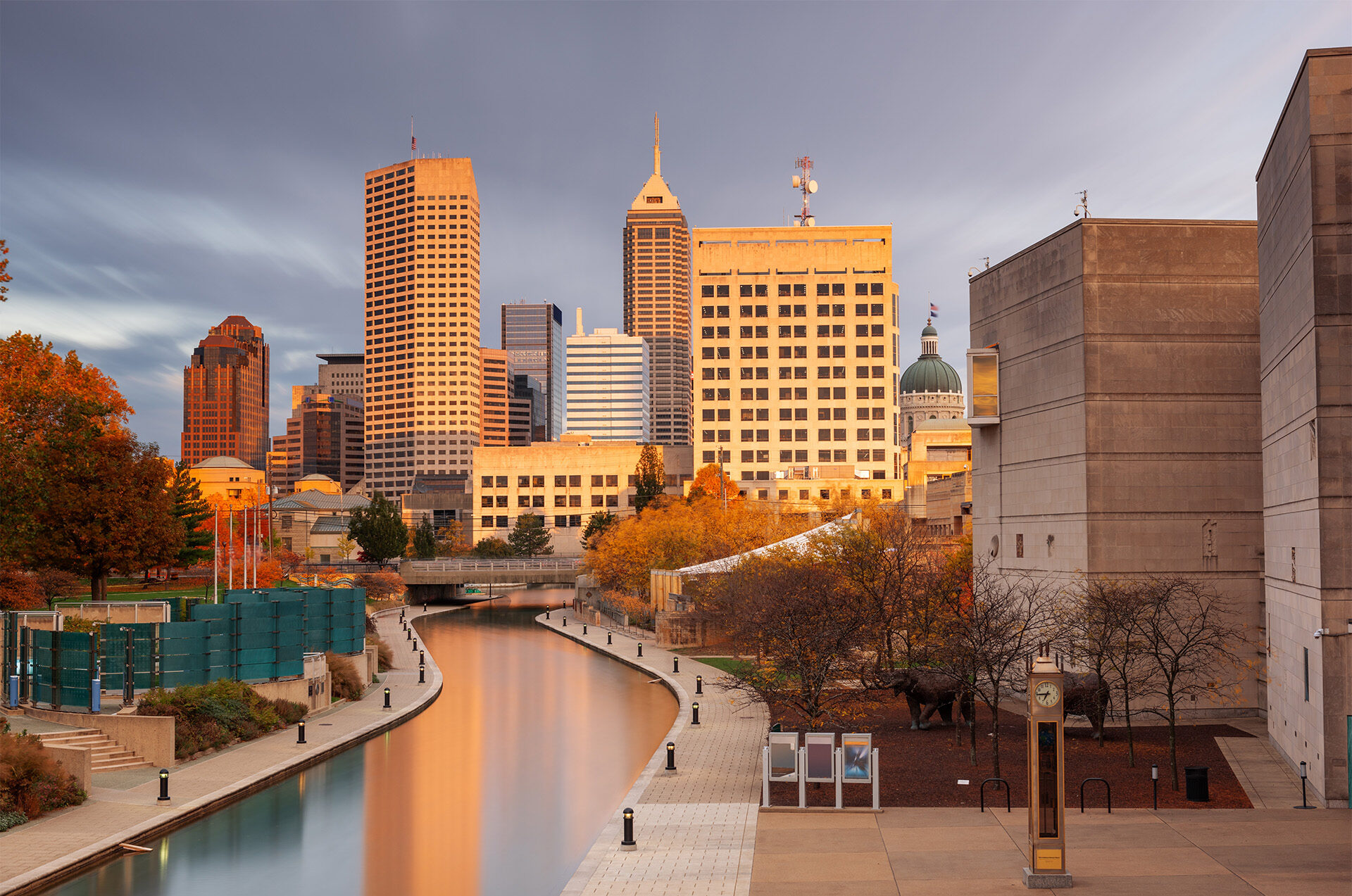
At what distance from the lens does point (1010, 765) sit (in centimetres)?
2488

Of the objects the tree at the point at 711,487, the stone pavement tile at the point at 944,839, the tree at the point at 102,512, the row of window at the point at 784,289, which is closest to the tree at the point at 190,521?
the tree at the point at 102,512

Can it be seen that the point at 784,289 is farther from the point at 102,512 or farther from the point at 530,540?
the point at 102,512

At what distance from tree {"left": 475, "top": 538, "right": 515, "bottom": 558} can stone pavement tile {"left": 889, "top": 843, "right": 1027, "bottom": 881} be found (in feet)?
422

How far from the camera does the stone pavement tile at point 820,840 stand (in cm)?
1834

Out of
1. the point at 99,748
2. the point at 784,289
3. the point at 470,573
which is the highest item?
the point at 784,289

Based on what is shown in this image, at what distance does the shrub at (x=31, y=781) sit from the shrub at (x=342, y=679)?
48.9 ft

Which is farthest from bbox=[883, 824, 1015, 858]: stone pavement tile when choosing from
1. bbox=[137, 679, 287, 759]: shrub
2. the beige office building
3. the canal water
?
the beige office building

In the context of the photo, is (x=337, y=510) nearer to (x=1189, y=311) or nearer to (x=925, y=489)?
(x=925, y=489)

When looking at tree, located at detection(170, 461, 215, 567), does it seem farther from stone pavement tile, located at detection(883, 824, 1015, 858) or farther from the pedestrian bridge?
stone pavement tile, located at detection(883, 824, 1015, 858)

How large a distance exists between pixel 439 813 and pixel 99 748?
27.7 feet

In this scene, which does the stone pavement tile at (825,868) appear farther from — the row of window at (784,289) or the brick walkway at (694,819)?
the row of window at (784,289)

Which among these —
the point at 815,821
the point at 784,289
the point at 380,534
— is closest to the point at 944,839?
the point at 815,821

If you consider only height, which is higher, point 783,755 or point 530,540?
point 530,540

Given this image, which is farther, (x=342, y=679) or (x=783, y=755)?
(x=342, y=679)
